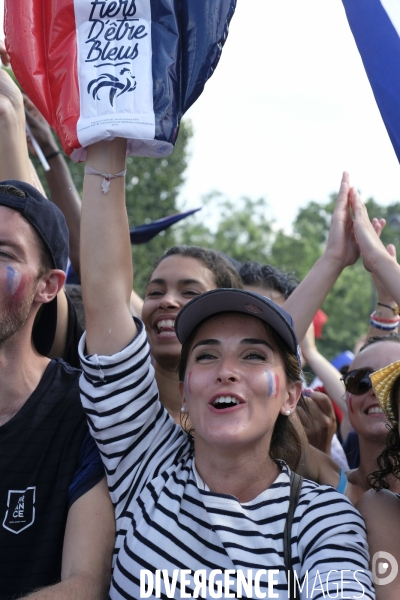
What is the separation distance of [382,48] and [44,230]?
4.75 ft

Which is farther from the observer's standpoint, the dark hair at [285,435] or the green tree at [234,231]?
the green tree at [234,231]

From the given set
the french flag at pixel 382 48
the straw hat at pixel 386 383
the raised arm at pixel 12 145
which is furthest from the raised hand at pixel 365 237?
the raised arm at pixel 12 145

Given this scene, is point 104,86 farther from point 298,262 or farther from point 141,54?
point 298,262

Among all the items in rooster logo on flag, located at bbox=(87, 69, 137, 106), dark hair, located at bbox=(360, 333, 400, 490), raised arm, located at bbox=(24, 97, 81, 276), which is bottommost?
dark hair, located at bbox=(360, 333, 400, 490)

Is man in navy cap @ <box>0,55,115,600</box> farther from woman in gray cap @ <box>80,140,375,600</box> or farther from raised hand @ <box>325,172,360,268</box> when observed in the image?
raised hand @ <box>325,172,360,268</box>

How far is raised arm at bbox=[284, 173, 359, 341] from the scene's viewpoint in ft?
9.95

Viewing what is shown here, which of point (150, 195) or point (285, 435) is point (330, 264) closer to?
point (285, 435)

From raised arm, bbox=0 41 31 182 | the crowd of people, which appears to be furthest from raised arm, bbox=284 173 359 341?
raised arm, bbox=0 41 31 182

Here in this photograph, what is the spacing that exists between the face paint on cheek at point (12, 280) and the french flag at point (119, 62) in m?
0.49

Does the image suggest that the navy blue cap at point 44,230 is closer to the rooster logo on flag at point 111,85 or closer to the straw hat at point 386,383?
the rooster logo on flag at point 111,85

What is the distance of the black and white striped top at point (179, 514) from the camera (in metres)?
1.93

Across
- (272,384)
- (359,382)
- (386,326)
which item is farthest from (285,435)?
(386,326)

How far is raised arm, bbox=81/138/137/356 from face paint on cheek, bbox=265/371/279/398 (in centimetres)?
46

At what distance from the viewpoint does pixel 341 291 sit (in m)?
31.7
